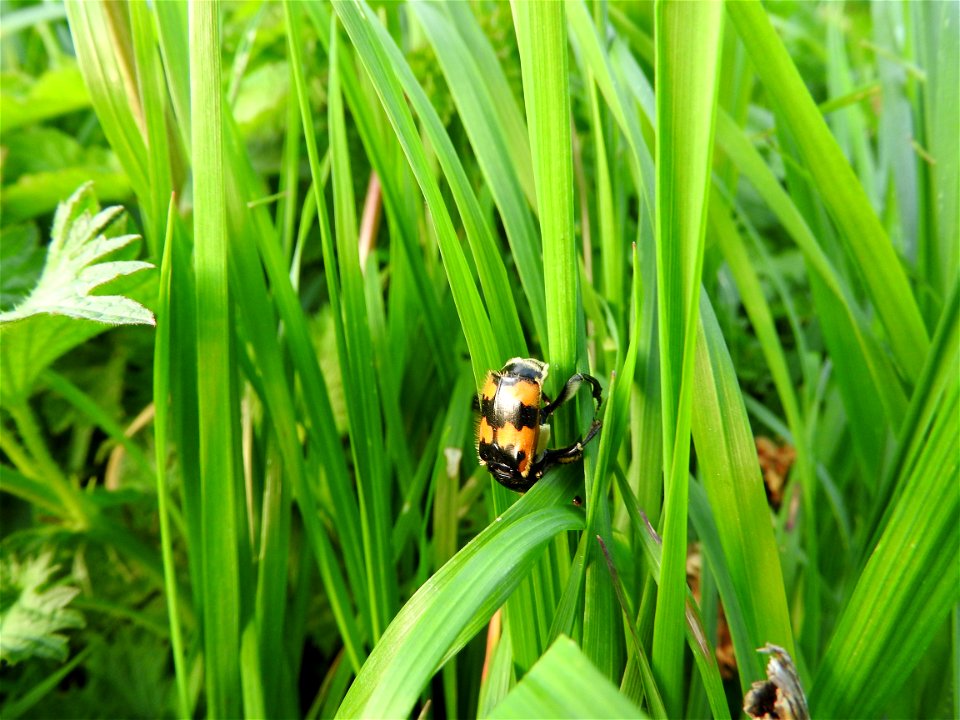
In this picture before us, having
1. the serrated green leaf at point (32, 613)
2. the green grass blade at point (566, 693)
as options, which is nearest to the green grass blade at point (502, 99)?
the green grass blade at point (566, 693)

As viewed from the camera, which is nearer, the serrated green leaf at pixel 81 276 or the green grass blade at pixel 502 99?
the serrated green leaf at pixel 81 276

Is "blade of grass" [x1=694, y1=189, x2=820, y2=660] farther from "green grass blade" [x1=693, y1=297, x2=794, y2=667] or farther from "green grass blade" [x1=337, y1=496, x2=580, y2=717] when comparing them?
"green grass blade" [x1=337, y1=496, x2=580, y2=717]

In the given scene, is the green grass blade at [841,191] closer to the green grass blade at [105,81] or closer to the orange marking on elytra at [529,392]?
the orange marking on elytra at [529,392]

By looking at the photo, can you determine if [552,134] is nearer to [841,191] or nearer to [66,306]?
[841,191]

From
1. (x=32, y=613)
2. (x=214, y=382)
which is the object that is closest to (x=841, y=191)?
(x=214, y=382)

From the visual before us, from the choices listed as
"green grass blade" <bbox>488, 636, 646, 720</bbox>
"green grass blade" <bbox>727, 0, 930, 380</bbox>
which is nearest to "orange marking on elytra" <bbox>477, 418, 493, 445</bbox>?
"green grass blade" <bbox>488, 636, 646, 720</bbox>

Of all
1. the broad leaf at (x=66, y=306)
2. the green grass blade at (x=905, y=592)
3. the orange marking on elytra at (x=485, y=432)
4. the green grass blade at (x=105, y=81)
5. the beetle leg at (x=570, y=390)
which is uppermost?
the green grass blade at (x=105, y=81)

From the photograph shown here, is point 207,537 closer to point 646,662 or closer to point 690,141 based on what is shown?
point 646,662
